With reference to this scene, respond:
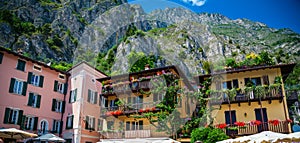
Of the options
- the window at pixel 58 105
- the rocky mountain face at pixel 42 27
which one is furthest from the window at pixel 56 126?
the rocky mountain face at pixel 42 27

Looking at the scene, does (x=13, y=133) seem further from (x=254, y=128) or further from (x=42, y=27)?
(x=42, y=27)

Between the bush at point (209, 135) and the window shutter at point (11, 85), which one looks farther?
the window shutter at point (11, 85)

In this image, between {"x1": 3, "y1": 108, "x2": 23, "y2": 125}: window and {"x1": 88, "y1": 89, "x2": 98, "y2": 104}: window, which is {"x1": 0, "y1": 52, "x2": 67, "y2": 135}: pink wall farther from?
{"x1": 88, "y1": 89, "x2": 98, "y2": 104}: window

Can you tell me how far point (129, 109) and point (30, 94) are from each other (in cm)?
904

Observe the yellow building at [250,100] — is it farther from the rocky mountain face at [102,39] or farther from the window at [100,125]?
the rocky mountain face at [102,39]

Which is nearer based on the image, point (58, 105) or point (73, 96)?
point (58, 105)

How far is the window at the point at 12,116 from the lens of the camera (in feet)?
64.2

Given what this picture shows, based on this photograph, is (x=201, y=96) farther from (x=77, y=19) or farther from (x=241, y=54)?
(x=77, y=19)

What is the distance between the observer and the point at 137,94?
21.9 m

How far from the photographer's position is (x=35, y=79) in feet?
74.9

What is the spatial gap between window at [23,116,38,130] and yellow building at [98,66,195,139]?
5.92m

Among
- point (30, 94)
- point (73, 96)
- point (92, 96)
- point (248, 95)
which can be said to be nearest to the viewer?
point (248, 95)

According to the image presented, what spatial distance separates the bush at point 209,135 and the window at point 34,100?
14609 mm

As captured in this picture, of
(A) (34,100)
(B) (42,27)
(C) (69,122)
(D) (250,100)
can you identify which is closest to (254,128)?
(D) (250,100)
